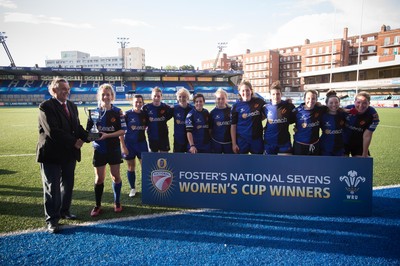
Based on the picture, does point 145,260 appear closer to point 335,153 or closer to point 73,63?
point 335,153

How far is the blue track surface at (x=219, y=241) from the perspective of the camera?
275 centimetres

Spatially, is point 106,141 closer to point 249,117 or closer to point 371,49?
point 249,117

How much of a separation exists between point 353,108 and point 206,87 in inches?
1916

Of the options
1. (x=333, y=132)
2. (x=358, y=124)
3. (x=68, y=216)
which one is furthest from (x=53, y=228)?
(x=358, y=124)

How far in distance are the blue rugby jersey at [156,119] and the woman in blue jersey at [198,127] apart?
55cm

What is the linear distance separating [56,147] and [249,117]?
3.15 metres

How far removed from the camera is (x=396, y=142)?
363 inches

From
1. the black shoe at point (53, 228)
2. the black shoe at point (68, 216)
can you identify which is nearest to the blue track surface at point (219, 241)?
the black shoe at point (53, 228)

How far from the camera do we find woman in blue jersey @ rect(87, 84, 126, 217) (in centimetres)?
380

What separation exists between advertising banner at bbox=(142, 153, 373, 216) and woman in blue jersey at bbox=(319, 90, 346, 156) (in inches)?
29.0

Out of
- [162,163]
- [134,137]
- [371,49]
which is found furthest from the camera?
[371,49]

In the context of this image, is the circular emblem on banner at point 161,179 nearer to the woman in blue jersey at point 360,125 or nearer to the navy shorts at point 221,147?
the navy shorts at point 221,147

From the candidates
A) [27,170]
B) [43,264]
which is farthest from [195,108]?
[27,170]

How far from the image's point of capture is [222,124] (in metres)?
4.74
